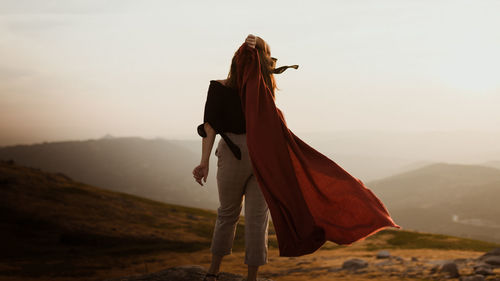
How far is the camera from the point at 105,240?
35.4m

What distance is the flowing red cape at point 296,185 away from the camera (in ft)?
15.8

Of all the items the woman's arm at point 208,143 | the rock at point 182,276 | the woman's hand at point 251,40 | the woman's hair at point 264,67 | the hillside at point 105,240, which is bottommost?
the hillside at point 105,240

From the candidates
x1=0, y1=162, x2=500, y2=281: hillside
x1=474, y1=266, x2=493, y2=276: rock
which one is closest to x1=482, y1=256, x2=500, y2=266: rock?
x1=474, y1=266, x2=493, y2=276: rock

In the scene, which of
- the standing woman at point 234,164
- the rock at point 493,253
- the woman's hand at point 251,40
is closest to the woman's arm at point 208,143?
the standing woman at point 234,164

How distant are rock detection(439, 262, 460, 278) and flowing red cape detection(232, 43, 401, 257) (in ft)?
32.4

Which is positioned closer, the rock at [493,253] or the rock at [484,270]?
the rock at [484,270]

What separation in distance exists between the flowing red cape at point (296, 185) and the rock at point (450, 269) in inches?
388

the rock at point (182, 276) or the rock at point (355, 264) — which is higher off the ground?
the rock at point (182, 276)

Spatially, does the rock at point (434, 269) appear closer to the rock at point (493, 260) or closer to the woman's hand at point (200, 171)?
the rock at point (493, 260)

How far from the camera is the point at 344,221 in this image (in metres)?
5.15

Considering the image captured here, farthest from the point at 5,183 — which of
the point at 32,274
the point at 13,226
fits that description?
the point at 32,274

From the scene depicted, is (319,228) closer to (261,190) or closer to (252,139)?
(261,190)

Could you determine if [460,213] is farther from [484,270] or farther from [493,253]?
[484,270]

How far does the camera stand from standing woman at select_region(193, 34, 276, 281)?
4.81m
